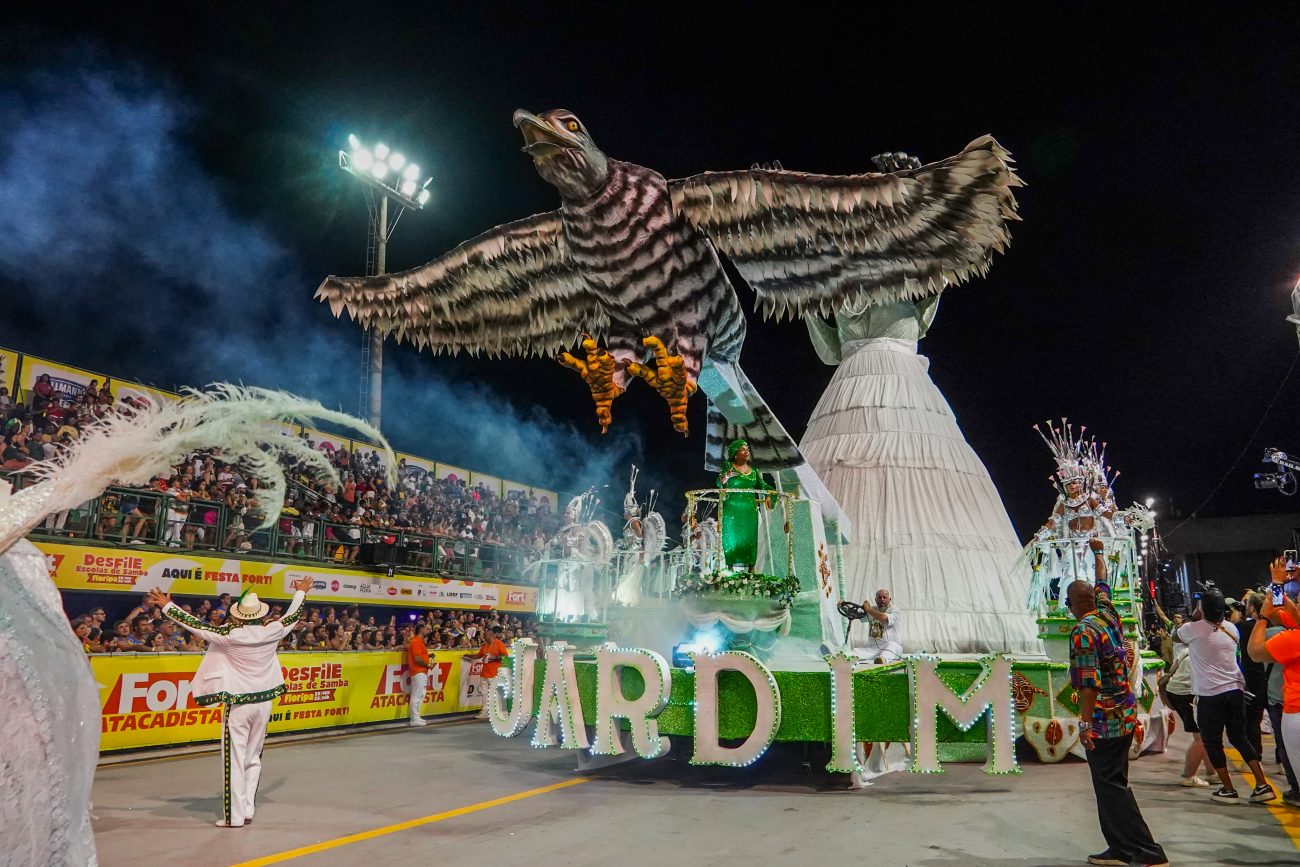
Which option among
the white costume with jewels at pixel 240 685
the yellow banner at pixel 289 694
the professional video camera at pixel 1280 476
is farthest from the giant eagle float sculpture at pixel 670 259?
the professional video camera at pixel 1280 476

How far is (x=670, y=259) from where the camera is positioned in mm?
7902

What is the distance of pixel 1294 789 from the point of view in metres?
7.39

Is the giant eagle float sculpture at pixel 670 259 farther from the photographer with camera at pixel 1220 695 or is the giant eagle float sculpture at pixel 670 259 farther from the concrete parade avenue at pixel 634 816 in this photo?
the photographer with camera at pixel 1220 695

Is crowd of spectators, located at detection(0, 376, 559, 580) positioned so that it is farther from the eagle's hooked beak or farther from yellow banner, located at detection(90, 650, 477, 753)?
the eagle's hooked beak

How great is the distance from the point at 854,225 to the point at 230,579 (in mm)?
10844

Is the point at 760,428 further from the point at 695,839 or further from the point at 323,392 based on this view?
the point at 323,392

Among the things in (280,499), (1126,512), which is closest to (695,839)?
(280,499)

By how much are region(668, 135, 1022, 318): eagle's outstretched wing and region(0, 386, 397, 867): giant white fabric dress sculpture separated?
498 cm

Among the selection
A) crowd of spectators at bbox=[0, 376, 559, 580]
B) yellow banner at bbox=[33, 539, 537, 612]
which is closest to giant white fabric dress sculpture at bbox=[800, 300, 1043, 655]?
crowd of spectators at bbox=[0, 376, 559, 580]

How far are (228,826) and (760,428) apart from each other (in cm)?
697

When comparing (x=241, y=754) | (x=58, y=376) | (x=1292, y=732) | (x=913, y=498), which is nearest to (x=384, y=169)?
(x=58, y=376)

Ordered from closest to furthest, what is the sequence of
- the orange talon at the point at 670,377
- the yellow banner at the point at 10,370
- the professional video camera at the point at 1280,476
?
the orange talon at the point at 670,377 → the yellow banner at the point at 10,370 → the professional video camera at the point at 1280,476

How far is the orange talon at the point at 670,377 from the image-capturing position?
8.10m

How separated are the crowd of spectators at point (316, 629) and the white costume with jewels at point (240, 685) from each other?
1043mm
